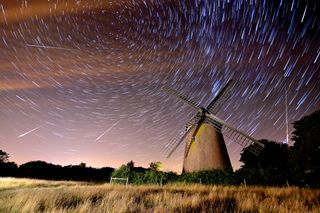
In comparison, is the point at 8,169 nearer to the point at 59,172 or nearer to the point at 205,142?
the point at 59,172

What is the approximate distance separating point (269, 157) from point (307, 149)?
14863 millimetres

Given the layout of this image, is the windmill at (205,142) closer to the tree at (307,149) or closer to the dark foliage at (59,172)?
the tree at (307,149)

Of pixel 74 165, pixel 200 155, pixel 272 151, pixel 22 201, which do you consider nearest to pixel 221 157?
pixel 200 155

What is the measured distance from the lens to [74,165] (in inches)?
2365

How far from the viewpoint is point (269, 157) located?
1368 inches

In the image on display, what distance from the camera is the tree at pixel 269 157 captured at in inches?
1314

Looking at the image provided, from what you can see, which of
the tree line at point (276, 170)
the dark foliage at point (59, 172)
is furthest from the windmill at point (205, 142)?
the dark foliage at point (59, 172)

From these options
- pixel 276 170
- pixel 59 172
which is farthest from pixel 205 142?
pixel 59 172

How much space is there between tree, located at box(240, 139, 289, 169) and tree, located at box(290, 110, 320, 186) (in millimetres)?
11640

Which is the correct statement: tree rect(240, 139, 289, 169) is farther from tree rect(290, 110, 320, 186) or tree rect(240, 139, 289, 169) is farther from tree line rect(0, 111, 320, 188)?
tree rect(290, 110, 320, 186)

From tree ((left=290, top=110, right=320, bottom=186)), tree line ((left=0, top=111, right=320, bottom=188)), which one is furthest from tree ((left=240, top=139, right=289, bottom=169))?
tree ((left=290, top=110, right=320, bottom=186))

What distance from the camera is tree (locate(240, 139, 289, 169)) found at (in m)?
33.4

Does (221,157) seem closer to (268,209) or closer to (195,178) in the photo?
(195,178)

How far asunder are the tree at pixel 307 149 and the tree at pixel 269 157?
1164 centimetres
